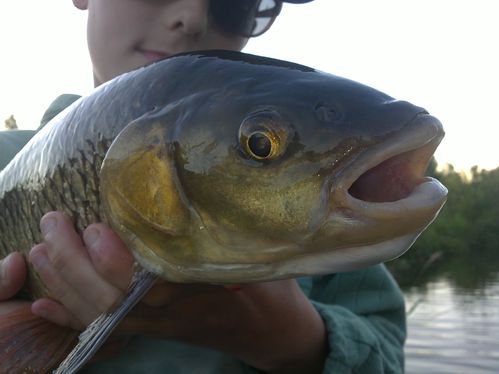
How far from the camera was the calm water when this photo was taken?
50.5 feet

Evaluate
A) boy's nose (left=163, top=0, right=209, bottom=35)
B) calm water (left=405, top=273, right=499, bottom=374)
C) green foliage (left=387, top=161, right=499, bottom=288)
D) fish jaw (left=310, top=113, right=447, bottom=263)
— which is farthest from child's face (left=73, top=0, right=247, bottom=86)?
green foliage (left=387, top=161, right=499, bottom=288)

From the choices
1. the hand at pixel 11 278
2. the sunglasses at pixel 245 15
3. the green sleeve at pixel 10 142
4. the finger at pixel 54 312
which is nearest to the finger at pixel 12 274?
the hand at pixel 11 278

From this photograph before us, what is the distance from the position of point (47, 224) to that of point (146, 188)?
0.36 m

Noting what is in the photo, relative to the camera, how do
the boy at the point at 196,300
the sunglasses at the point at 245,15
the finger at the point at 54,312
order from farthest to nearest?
the sunglasses at the point at 245,15
the finger at the point at 54,312
the boy at the point at 196,300

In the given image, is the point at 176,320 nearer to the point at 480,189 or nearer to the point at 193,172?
the point at 193,172

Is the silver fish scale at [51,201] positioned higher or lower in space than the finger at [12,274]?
higher

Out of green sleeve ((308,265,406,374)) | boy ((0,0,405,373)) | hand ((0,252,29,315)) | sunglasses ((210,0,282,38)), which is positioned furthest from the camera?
sunglasses ((210,0,282,38))

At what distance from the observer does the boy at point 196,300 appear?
166cm

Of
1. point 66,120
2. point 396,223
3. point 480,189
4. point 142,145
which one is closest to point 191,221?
point 142,145

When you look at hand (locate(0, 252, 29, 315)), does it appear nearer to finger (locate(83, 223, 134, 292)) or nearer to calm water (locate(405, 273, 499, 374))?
finger (locate(83, 223, 134, 292))

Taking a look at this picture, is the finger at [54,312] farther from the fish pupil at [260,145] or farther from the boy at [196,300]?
the fish pupil at [260,145]

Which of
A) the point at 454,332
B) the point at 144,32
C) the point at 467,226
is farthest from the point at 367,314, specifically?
the point at 467,226

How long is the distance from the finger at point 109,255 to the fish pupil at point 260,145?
0.41m

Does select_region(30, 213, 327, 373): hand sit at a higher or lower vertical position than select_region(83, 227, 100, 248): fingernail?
lower
